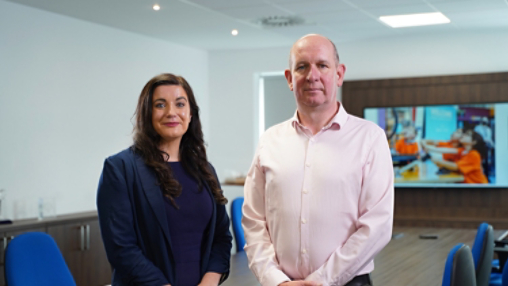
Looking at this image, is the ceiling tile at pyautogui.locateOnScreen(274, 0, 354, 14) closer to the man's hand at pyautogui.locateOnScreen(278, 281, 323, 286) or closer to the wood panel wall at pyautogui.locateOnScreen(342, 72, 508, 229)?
the wood panel wall at pyautogui.locateOnScreen(342, 72, 508, 229)

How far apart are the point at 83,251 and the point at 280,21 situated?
3.31 metres

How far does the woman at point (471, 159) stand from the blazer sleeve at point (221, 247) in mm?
6082

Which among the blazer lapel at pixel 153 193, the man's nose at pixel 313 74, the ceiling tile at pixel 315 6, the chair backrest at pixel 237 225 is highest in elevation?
the ceiling tile at pixel 315 6

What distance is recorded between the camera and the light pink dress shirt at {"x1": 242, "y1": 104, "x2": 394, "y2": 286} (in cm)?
214

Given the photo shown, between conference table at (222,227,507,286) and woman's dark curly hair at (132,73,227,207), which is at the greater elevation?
woman's dark curly hair at (132,73,227,207)

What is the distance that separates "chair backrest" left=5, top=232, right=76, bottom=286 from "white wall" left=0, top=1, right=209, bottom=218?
2.95 meters

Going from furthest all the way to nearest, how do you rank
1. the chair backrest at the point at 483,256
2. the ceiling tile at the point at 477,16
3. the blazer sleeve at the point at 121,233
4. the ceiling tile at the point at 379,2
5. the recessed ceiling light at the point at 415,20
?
1. the recessed ceiling light at the point at 415,20
2. the ceiling tile at the point at 477,16
3. the ceiling tile at the point at 379,2
4. the chair backrest at the point at 483,256
5. the blazer sleeve at the point at 121,233

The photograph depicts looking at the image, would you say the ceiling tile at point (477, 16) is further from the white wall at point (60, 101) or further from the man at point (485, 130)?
the white wall at point (60, 101)

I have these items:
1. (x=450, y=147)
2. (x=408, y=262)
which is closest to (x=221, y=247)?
(x=408, y=262)

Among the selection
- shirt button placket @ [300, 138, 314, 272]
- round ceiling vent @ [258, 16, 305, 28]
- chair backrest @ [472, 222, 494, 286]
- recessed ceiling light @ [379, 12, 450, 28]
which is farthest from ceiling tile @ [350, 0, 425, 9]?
shirt button placket @ [300, 138, 314, 272]

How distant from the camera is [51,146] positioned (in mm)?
6516

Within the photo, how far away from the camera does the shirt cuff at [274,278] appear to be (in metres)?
2.19

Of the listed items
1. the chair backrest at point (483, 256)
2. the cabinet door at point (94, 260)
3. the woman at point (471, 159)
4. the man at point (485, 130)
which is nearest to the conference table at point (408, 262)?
the chair backrest at point (483, 256)

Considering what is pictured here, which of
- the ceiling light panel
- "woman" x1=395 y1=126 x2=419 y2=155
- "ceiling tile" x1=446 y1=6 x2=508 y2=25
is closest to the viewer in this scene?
the ceiling light panel
